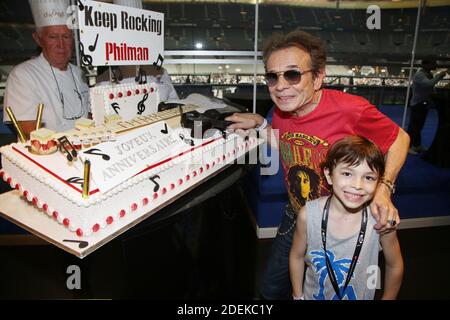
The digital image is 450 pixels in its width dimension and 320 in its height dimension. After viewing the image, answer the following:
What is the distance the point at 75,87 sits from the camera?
254cm

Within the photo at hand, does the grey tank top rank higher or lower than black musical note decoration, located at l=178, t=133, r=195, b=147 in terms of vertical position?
lower

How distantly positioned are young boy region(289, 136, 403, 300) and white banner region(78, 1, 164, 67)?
1310mm

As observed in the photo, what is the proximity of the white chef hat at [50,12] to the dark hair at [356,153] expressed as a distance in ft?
6.63

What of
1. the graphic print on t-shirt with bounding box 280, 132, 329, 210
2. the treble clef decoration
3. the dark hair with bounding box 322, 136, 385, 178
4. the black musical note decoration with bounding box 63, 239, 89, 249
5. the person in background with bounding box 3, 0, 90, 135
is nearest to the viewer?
the black musical note decoration with bounding box 63, 239, 89, 249

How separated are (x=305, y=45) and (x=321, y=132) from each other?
17.0 inches

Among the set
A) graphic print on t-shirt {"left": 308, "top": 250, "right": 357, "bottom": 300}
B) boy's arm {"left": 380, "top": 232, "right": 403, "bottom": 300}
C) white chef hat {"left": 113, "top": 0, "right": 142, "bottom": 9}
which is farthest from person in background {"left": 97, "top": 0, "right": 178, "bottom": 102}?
boy's arm {"left": 380, "top": 232, "right": 403, "bottom": 300}

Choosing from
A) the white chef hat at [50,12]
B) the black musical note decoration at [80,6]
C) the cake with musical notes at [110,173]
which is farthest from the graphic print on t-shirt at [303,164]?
the white chef hat at [50,12]

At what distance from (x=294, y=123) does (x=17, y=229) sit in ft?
10.5

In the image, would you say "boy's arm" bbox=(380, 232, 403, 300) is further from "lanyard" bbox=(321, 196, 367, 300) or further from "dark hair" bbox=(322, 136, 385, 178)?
"dark hair" bbox=(322, 136, 385, 178)

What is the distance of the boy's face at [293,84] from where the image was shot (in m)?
1.53

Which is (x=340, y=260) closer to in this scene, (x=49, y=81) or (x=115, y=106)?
(x=115, y=106)

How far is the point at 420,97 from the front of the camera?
4723 millimetres

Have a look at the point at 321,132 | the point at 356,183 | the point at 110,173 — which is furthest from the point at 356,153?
the point at 110,173

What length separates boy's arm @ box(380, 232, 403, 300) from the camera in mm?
1460
